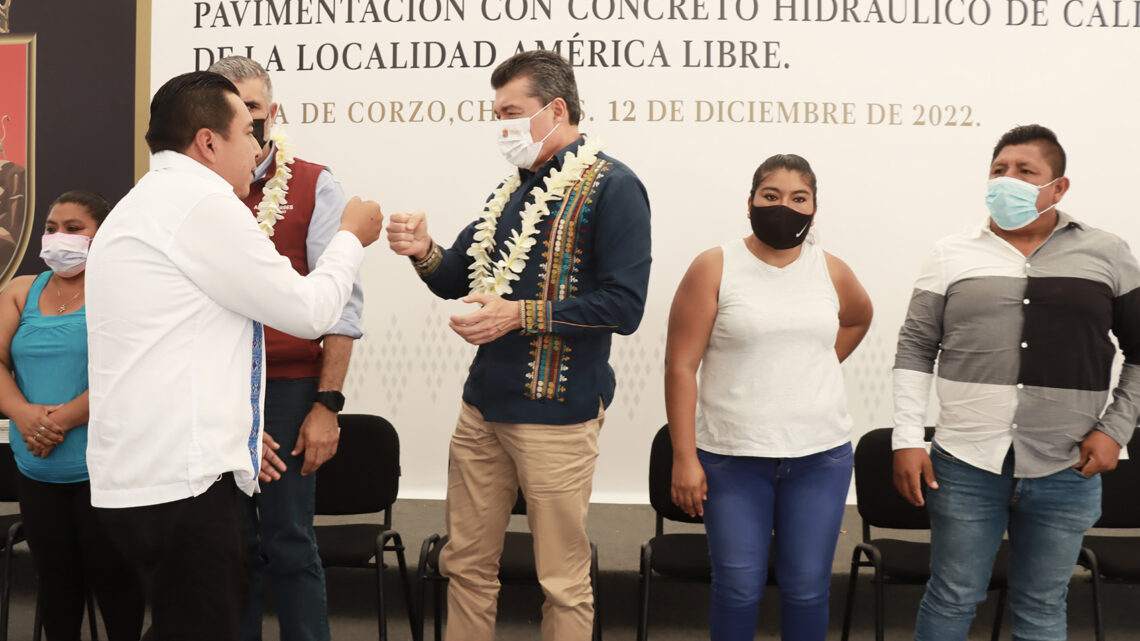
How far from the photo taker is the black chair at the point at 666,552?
2.88m

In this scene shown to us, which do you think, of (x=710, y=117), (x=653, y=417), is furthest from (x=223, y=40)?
(x=653, y=417)

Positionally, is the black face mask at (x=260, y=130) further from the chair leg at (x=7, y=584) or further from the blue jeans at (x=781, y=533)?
the chair leg at (x=7, y=584)

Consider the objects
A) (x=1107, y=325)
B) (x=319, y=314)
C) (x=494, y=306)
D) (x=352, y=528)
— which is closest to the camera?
(x=319, y=314)

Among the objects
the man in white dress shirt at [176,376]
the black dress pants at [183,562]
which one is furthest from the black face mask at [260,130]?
the black dress pants at [183,562]

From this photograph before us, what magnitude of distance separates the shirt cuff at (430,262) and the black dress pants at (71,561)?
1.21 meters

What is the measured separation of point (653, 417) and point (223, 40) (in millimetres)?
2545

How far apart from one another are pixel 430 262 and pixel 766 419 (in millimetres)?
959

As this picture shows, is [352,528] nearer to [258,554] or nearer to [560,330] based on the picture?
[258,554]

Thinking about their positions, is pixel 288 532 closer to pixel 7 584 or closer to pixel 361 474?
pixel 361 474

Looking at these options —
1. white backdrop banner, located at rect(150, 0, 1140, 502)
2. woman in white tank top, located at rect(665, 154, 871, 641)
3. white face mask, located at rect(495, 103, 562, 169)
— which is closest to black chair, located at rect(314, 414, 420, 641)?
white backdrop banner, located at rect(150, 0, 1140, 502)

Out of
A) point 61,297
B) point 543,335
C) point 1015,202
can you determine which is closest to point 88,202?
point 61,297

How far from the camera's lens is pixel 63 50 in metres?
4.16

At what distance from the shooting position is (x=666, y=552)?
295 cm

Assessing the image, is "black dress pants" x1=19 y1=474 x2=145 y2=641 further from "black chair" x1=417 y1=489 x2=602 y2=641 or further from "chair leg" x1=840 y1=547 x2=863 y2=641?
"chair leg" x1=840 y1=547 x2=863 y2=641
